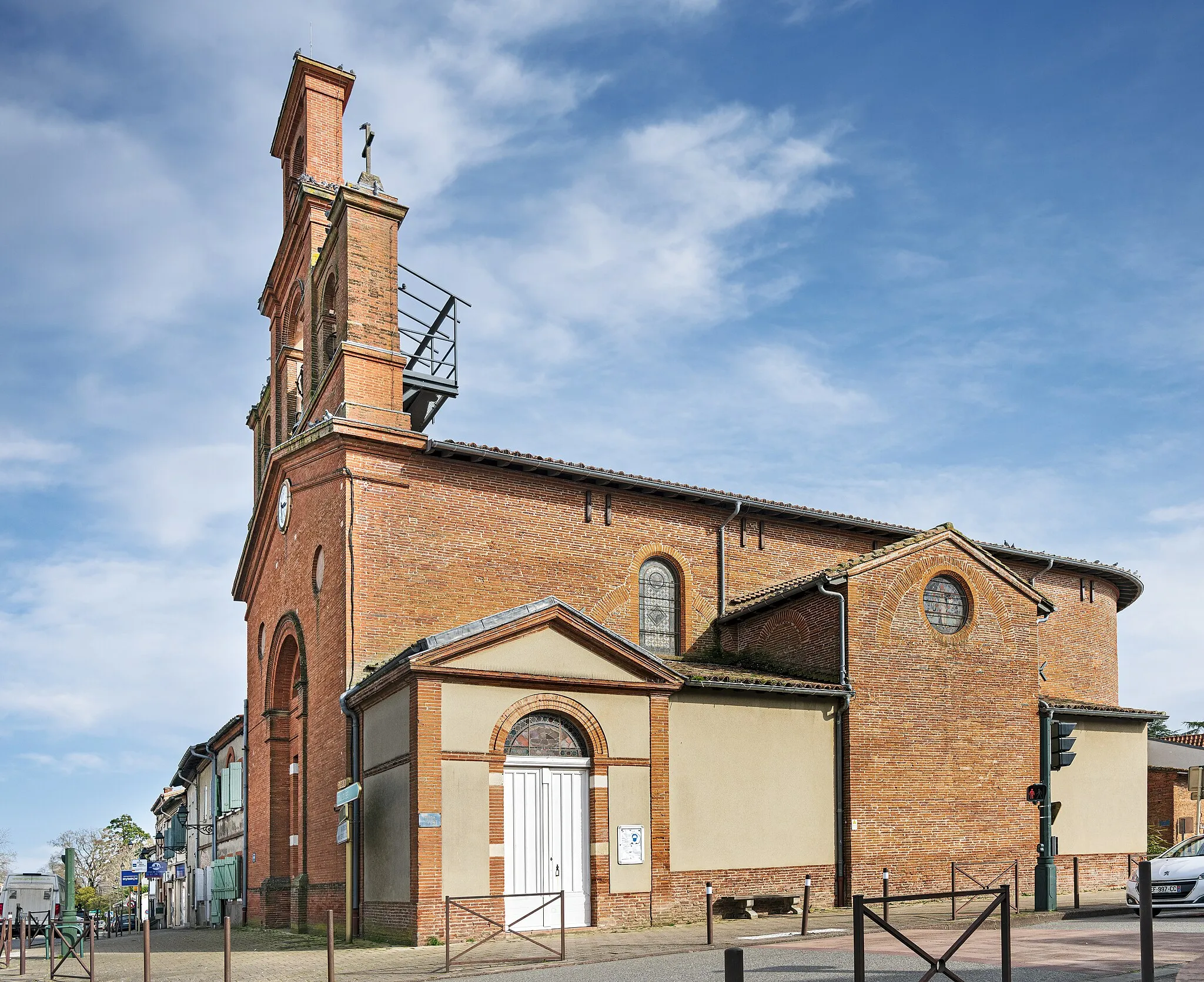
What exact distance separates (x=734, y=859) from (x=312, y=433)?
34.6 ft

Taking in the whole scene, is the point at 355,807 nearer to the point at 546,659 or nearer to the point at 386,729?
the point at 386,729

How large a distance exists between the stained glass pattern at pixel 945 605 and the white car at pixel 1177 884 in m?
6.01

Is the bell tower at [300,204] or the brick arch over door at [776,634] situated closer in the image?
the brick arch over door at [776,634]

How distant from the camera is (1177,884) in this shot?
659 inches

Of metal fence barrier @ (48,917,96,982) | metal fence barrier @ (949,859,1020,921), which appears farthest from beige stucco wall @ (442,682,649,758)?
metal fence barrier @ (949,859,1020,921)

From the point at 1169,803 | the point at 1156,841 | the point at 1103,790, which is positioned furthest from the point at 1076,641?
the point at 1169,803

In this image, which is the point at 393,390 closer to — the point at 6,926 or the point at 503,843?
the point at 503,843

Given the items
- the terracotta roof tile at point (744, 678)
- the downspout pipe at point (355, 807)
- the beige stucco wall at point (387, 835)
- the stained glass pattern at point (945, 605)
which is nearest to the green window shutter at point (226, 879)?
the downspout pipe at point (355, 807)

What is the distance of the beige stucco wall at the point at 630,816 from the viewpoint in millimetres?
17680

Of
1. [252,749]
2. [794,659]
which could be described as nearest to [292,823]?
[252,749]

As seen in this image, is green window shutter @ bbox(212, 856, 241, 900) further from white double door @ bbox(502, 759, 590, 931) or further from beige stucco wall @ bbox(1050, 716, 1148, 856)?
beige stucco wall @ bbox(1050, 716, 1148, 856)

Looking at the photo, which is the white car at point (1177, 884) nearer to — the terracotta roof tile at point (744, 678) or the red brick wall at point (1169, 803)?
the terracotta roof tile at point (744, 678)

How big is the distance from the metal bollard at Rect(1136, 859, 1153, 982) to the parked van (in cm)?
3495

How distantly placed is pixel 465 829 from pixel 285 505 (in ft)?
33.1
